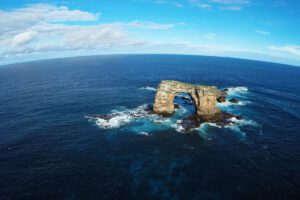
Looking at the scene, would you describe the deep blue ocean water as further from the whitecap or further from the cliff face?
the cliff face

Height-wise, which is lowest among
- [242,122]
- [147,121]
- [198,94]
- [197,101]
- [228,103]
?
[147,121]

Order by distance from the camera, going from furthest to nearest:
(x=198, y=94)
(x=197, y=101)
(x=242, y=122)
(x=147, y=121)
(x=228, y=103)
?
A: 1. (x=228, y=103)
2. (x=197, y=101)
3. (x=242, y=122)
4. (x=198, y=94)
5. (x=147, y=121)

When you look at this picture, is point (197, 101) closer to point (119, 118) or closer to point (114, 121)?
point (119, 118)

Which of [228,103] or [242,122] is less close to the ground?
[228,103]

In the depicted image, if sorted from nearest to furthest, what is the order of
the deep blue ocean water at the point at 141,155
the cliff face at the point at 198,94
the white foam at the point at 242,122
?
the deep blue ocean water at the point at 141,155 → the cliff face at the point at 198,94 → the white foam at the point at 242,122

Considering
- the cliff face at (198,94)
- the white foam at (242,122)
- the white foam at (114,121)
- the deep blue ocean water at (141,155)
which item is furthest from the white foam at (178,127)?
the white foam at (242,122)

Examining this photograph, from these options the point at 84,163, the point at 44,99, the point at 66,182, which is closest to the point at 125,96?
the point at 44,99

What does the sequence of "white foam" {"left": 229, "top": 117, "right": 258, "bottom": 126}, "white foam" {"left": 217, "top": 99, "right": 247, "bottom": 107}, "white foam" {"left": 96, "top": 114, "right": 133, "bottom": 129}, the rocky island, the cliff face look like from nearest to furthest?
"white foam" {"left": 96, "top": 114, "right": 133, "bottom": 129} → the rocky island → the cliff face → "white foam" {"left": 229, "top": 117, "right": 258, "bottom": 126} → "white foam" {"left": 217, "top": 99, "right": 247, "bottom": 107}

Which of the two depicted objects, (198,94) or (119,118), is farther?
(119,118)

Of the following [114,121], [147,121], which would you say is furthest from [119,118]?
[147,121]

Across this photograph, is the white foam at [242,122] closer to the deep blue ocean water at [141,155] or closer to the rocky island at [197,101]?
the deep blue ocean water at [141,155]

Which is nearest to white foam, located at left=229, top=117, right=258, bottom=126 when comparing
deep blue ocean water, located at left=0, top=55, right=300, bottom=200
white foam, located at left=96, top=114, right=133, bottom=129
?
deep blue ocean water, located at left=0, top=55, right=300, bottom=200
